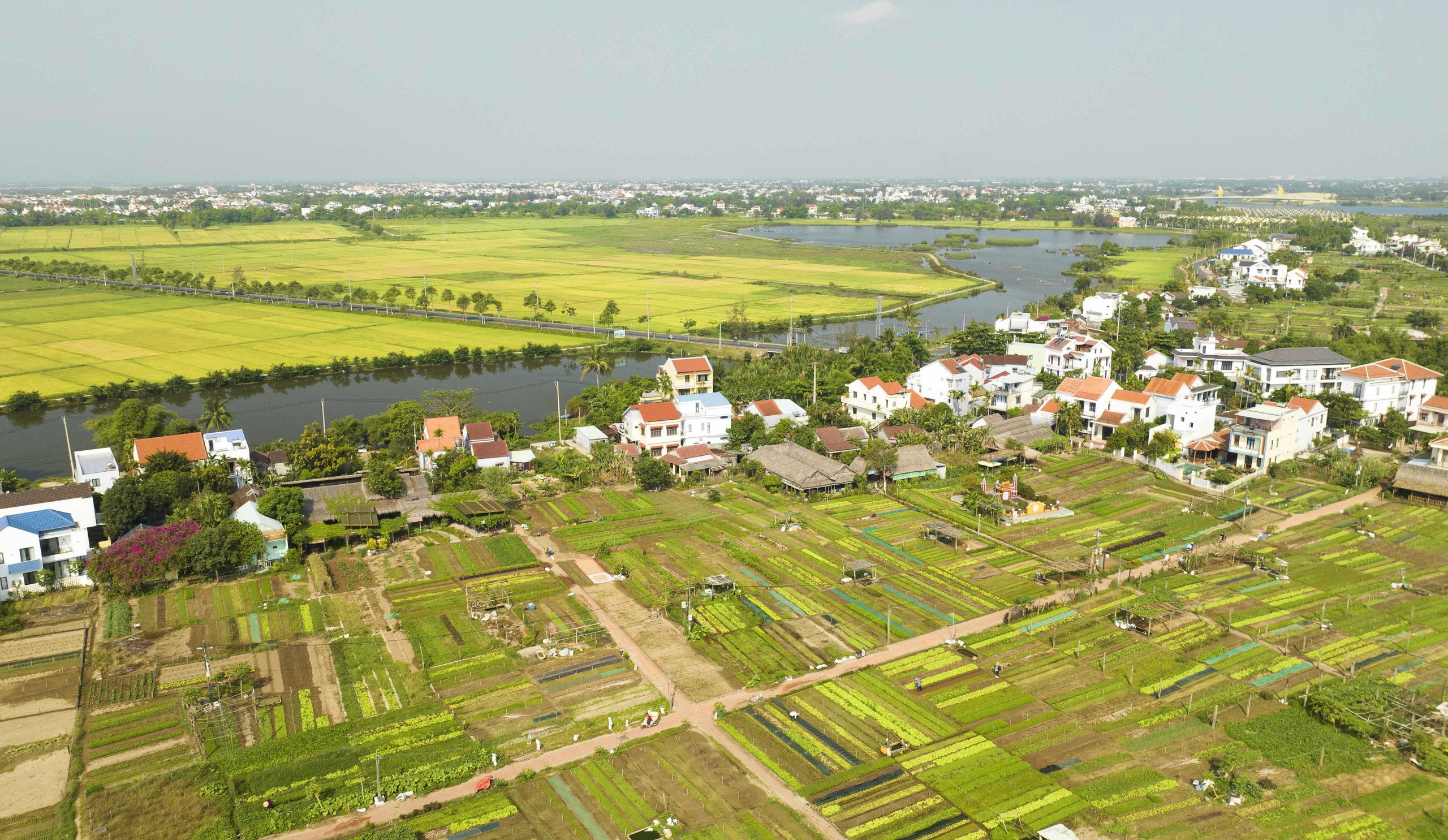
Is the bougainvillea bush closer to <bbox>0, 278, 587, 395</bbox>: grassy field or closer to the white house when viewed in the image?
the white house

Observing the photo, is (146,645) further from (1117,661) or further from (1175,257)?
(1175,257)

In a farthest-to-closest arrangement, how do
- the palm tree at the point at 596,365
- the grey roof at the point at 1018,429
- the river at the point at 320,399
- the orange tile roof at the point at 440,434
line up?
the palm tree at the point at 596,365 < the river at the point at 320,399 < the grey roof at the point at 1018,429 < the orange tile roof at the point at 440,434

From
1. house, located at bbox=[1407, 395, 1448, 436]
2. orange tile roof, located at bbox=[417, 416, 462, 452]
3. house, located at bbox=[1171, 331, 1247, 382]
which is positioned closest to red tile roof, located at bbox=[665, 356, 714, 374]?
orange tile roof, located at bbox=[417, 416, 462, 452]

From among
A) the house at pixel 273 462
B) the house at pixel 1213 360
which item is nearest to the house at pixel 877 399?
the house at pixel 1213 360

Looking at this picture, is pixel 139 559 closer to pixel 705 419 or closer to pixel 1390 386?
pixel 705 419

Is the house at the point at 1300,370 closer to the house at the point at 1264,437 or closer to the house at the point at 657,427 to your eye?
the house at the point at 1264,437

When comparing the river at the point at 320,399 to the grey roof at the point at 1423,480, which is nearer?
the grey roof at the point at 1423,480

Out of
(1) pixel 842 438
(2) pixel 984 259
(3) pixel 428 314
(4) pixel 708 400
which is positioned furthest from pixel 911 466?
(2) pixel 984 259

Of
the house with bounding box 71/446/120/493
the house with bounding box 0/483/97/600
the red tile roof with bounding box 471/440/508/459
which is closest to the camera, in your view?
the house with bounding box 0/483/97/600
